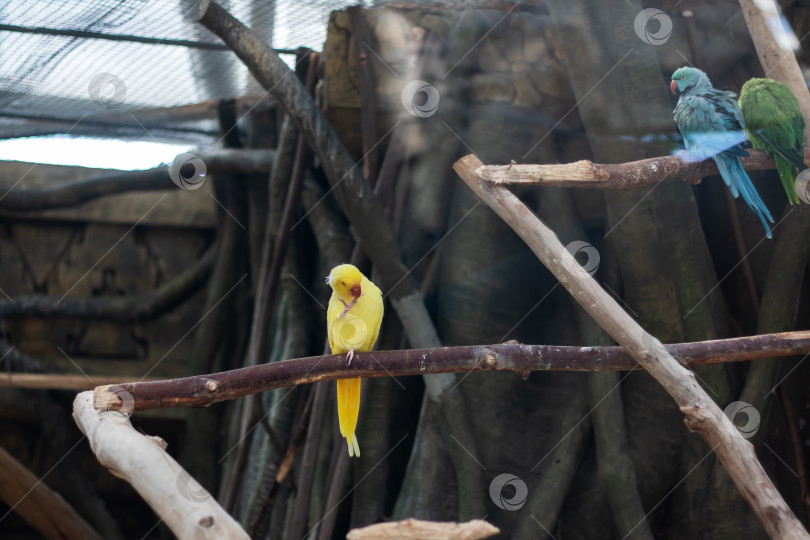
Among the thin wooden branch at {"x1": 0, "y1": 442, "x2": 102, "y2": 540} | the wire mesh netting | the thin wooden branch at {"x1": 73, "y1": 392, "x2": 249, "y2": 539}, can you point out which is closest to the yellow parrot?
the thin wooden branch at {"x1": 73, "y1": 392, "x2": 249, "y2": 539}

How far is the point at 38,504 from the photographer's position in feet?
15.5

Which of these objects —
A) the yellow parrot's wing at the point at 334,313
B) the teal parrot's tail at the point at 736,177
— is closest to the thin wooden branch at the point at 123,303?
the yellow parrot's wing at the point at 334,313

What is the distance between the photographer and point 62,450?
17.2ft

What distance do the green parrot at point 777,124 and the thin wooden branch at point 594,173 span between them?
217 mm

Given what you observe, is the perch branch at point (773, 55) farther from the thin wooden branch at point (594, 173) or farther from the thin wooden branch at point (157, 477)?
the thin wooden branch at point (157, 477)

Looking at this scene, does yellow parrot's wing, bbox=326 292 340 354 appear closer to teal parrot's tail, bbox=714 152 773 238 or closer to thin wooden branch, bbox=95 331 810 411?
thin wooden branch, bbox=95 331 810 411

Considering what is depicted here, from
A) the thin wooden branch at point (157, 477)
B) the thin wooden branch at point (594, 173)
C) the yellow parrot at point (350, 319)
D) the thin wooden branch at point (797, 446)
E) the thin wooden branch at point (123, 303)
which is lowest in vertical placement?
the thin wooden branch at point (797, 446)

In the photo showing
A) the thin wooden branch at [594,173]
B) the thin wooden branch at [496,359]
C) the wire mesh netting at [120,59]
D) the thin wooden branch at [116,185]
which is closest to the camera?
the thin wooden branch at [496,359]

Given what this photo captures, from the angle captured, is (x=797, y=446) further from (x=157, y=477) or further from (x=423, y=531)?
(x=157, y=477)

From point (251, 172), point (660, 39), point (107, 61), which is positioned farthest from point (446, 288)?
point (107, 61)

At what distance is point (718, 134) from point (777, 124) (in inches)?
7.2

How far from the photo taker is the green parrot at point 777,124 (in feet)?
8.32

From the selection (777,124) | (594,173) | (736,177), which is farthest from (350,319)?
(777,124)

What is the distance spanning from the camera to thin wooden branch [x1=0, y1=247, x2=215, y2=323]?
213 inches
